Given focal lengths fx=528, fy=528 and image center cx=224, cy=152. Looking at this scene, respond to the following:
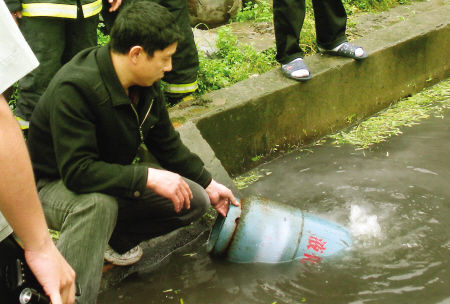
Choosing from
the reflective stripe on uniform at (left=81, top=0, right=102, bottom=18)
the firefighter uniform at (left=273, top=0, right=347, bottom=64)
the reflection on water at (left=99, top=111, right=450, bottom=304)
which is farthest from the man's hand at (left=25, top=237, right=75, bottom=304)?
the firefighter uniform at (left=273, top=0, right=347, bottom=64)

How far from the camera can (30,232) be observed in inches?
52.5

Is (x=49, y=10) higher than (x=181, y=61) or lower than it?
higher

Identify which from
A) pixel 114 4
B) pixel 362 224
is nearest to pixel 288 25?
pixel 114 4

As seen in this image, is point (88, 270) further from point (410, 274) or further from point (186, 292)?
point (410, 274)

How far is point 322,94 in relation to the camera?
166 inches

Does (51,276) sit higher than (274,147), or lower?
higher

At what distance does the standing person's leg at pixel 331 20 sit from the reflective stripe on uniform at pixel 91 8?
1838 millimetres

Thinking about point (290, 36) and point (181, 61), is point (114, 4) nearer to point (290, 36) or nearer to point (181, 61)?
point (181, 61)

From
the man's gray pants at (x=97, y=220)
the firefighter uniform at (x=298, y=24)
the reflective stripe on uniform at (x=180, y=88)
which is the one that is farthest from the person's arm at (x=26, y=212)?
the firefighter uniform at (x=298, y=24)

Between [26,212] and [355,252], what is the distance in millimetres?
2033

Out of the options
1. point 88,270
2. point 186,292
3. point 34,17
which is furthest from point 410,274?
point 34,17

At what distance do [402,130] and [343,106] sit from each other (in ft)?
1.67

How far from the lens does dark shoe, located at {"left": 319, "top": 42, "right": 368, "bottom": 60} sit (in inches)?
170

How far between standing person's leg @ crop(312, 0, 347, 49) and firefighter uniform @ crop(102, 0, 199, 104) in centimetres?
121
